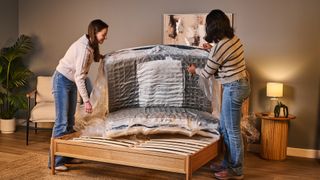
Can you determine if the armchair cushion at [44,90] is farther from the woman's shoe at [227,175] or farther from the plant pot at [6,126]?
the woman's shoe at [227,175]

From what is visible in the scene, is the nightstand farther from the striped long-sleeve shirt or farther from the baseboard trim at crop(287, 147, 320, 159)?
the striped long-sleeve shirt

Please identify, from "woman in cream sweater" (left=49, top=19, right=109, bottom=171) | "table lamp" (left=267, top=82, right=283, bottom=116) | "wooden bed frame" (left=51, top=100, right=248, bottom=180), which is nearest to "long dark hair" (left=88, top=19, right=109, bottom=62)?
"woman in cream sweater" (left=49, top=19, right=109, bottom=171)

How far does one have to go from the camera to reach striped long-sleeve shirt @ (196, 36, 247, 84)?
Result: 10.8ft

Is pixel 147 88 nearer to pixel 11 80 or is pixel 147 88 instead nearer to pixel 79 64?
pixel 79 64

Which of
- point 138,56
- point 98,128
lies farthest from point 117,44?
point 98,128

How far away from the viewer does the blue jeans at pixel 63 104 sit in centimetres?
363

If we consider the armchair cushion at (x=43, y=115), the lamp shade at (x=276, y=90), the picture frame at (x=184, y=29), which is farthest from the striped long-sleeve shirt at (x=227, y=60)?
the armchair cushion at (x=43, y=115)

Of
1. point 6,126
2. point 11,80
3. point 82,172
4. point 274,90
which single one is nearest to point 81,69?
point 82,172

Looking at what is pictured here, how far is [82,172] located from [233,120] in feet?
4.76

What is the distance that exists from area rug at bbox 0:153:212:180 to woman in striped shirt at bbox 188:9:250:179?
13.9 inches

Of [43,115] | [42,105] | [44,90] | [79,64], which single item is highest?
[79,64]

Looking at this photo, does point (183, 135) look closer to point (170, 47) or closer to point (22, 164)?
point (170, 47)

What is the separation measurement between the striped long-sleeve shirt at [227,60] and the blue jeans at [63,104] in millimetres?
1238

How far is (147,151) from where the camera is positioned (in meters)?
3.24
